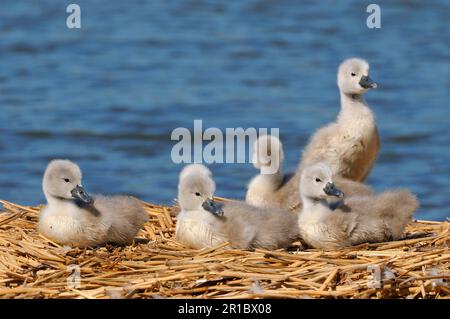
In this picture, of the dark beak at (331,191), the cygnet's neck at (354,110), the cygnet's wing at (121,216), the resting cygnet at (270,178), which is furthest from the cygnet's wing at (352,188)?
the cygnet's wing at (121,216)

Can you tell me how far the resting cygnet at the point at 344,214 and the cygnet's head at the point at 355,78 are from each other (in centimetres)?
172

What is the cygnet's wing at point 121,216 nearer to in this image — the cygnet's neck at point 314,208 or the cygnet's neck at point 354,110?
Answer: the cygnet's neck at point 314,208

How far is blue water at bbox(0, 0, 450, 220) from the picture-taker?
16.0m

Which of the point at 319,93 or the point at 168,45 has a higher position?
the point at 168,45

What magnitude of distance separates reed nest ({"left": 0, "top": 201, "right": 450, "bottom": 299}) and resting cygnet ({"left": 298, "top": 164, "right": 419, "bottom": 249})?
0.34 ft

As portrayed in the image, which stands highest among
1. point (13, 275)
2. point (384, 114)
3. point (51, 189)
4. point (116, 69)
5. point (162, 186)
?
point (116, 69)

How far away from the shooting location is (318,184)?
23.4ft

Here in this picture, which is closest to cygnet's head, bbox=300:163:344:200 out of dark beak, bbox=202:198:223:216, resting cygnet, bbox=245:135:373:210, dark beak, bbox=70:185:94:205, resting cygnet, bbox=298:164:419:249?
resting cygnet, bbox=298:164:419:249

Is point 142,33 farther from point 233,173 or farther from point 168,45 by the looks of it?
point 233,173

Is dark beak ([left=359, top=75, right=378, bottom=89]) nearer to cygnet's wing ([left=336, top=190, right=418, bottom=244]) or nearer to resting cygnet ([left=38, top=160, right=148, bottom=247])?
cygnet's wing ([left=336, top=190, right=418, bottom=244])

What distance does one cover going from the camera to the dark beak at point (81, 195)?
706 cm

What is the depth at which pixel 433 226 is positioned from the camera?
779cm

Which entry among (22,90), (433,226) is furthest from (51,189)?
(22,90)

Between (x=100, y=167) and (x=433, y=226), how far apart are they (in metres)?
8.87
